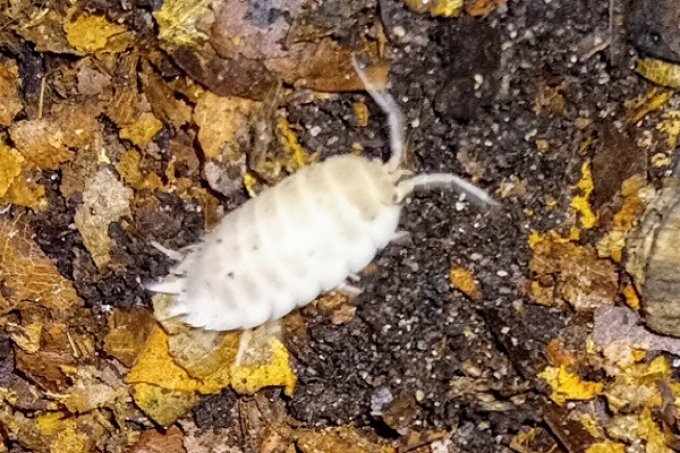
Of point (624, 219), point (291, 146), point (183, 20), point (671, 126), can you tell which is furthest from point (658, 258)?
point (183, 20)

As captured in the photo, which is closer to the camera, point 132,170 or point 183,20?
point 183,20

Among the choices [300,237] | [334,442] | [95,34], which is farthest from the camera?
[334,442]

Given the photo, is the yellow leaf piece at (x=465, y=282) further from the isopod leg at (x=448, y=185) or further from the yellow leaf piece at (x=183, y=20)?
the yellow leaf piece at (x=183, y=20)

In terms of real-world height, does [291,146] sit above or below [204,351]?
above

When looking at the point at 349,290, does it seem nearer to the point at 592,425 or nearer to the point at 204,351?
the point at 204,351

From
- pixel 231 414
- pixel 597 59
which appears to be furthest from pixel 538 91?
pixel 231 414

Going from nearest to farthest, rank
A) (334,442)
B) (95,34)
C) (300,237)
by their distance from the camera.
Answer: (300,237), (95,34), (334,442)

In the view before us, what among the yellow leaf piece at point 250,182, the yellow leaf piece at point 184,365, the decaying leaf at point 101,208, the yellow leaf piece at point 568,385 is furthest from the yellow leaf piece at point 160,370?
the yellow leaf piece at point 568,385
